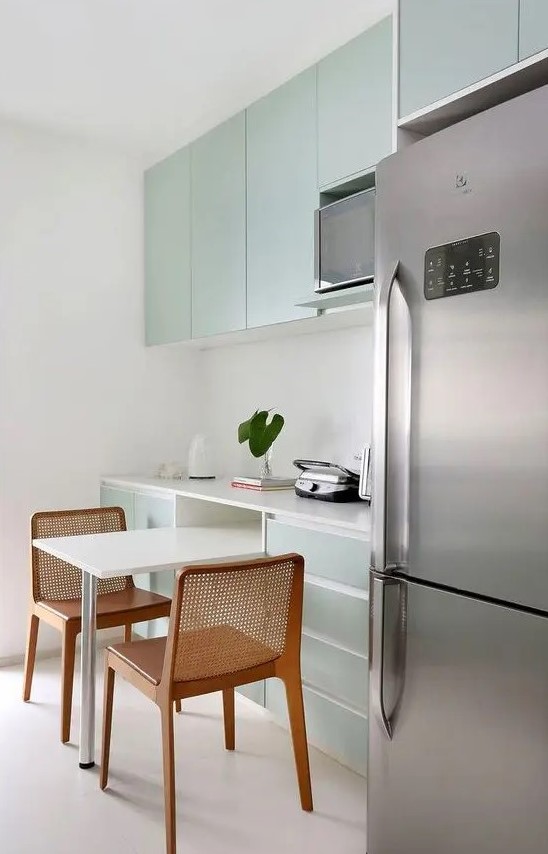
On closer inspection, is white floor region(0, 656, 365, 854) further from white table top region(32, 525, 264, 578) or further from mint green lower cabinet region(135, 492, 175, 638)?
white table top region(32, 525, 264, 578)

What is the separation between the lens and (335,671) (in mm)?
2350

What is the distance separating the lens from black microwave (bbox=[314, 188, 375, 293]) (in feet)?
7.92

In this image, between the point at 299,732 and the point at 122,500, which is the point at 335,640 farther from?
the point at 122,500

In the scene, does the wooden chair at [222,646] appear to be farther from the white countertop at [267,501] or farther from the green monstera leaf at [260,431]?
the green monstera leaf at [260,431]

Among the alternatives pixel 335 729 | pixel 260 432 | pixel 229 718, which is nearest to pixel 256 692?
pixel 229 718

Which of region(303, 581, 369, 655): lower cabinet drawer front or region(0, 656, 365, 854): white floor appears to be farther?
region(303, 581, 369, 655): lower cabinet drawer front

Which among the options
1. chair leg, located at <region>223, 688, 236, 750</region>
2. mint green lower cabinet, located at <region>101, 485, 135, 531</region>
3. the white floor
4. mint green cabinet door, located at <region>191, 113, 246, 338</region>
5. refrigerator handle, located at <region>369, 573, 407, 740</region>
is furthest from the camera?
mint green lower cabinet, located at <region>101, 485, 135, 531</region>

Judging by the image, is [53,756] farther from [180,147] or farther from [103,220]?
[180,147]

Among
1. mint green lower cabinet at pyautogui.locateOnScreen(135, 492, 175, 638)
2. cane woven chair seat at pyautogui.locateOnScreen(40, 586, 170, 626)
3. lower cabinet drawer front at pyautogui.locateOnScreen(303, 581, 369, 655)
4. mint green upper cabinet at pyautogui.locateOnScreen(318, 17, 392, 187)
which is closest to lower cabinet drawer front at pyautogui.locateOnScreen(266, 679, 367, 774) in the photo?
lower cabinet drawer front at pyautogui.locateOnScreen(303, 581, 369, 655)

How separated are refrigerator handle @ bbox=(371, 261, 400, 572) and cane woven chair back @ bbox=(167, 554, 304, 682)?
0.38 meters

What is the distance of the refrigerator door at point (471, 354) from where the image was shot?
142cm

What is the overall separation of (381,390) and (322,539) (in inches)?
30.6

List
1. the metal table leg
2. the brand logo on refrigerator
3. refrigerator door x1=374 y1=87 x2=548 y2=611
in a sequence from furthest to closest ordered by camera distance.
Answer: the metal table leg, the brand logo on refrigerator, refrigerator door x1=374 y1=87 x2=548 y2=611

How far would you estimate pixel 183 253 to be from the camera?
3639 millimetres
